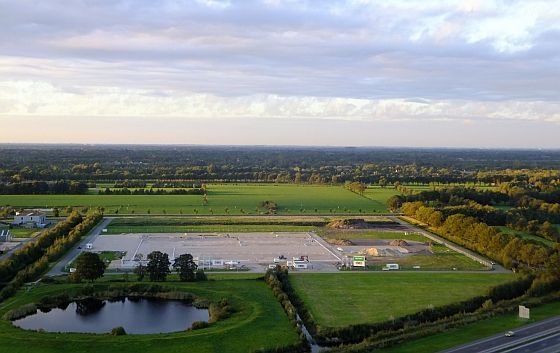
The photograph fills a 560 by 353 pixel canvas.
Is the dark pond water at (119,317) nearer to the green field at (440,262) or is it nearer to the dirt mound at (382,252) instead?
the green field at (440,262)

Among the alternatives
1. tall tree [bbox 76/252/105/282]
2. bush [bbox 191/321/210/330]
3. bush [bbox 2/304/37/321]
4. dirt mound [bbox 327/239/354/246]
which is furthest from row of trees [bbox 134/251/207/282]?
dirt mound [bbox 327/239/354/246]

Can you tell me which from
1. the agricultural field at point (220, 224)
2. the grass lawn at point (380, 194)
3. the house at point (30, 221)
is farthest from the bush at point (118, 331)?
the grass lawn at point (380, 194)

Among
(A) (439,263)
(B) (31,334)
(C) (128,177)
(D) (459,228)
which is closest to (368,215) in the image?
(D) (459,228)

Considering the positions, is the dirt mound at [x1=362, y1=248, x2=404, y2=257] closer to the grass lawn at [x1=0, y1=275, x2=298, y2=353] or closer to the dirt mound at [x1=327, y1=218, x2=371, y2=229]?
the dirt mound at [x1=327, y1=218, x2=371, y2=229]

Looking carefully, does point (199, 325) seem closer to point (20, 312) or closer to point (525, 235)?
point (20, 312)

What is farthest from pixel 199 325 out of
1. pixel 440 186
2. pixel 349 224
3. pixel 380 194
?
pixel 440 186
